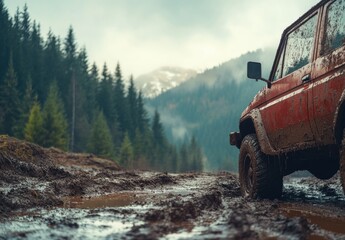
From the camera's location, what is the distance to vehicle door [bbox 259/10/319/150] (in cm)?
478

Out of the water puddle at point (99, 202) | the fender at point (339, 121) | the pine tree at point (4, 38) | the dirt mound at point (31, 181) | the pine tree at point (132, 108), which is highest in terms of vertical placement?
the pine tree at point (4, 38)

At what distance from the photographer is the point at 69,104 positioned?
59.4 meters

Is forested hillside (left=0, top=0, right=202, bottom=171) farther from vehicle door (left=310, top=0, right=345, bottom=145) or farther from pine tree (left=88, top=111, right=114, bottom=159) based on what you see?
vehicle door (left=310, top=0, right=345, bottom=145)

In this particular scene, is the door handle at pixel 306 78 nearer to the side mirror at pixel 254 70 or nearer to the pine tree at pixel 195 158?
the side mirror at pixel 254 70

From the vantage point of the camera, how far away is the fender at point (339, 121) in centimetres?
388

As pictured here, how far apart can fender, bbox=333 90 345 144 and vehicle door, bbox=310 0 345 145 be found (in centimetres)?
13

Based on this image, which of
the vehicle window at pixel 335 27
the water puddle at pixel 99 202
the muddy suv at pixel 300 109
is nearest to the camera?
the muddy suv at pixel 300 109

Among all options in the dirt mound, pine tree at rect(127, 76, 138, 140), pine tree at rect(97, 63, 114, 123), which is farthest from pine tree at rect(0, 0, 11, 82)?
the dirt mound

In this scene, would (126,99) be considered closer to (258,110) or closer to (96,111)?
(96,111)

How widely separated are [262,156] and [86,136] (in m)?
52.0

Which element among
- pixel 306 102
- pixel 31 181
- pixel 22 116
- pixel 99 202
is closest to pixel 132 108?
pixel 22 116

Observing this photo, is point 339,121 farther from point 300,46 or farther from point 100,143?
point 100,143

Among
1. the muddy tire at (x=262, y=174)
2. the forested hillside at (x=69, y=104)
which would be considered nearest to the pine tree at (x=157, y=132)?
the forested hillside at (x=69, y=104)

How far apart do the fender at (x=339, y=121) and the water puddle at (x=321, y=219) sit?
77 cm
